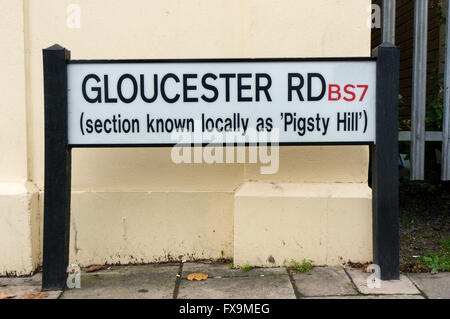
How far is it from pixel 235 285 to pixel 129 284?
76 cm

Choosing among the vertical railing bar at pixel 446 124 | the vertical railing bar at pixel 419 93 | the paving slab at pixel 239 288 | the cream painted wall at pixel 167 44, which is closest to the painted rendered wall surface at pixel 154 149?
the cream painted wall at pixel 167 44

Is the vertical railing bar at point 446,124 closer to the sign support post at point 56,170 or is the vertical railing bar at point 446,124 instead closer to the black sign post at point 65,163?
the black sign post at point 65,163

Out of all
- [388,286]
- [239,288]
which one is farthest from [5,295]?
[388,286]

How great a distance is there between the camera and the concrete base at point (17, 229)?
3.51 metres

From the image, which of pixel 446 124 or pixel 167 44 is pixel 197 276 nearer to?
pixel 167 44

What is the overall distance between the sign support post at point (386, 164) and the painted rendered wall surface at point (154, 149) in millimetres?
282

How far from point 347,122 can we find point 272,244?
110cm

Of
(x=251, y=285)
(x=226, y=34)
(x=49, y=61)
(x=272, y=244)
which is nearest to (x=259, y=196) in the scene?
(x=272, y=244)

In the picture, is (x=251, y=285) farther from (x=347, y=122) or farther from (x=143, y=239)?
(x=347, y=122)

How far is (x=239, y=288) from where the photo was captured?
3164 mm

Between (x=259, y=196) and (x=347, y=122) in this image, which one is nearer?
(x=347, y=122)

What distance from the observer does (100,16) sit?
3639 millimetres
